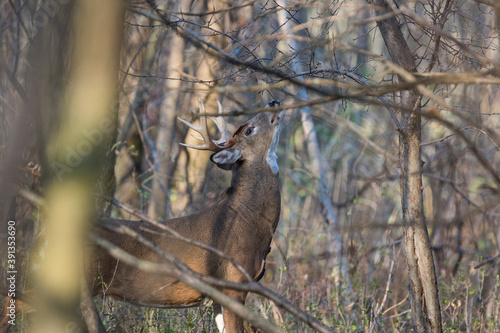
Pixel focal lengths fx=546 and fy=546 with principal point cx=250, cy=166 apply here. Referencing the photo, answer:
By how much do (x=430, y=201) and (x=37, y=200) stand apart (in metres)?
9.71

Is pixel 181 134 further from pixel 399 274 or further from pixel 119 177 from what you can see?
pixel 399 274

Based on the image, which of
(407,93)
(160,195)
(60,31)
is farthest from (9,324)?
(160,195)

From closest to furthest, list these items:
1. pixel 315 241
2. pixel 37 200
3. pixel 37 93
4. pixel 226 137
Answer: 1. pixel 37 200
2. pixel 37 93
3. pixel 226 137
4. pixel 315 241

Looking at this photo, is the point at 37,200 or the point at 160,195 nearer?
the point at 37,200

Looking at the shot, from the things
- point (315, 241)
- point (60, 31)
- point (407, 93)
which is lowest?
point (60, 31)

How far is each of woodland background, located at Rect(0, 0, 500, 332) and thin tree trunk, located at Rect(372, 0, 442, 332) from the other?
1.7 inches

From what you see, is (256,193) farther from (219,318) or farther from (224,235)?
(219,318)

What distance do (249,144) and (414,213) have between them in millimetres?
2656

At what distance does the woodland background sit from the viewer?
8.80 feet

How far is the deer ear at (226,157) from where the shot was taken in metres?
6.41

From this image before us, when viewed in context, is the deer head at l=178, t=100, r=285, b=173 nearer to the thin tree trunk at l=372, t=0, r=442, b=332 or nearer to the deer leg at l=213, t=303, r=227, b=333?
the deer leg at l=213, t=303, r=227, b=333

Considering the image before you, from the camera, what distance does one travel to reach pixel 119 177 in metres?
11.7

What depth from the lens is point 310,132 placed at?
9227mm

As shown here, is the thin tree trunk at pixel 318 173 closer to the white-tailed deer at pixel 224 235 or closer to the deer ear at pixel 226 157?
the white-tailed deer at pixel 224 235
